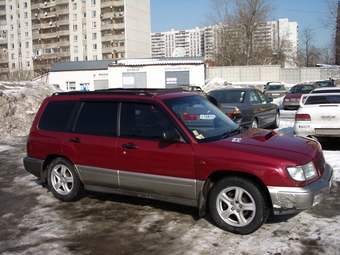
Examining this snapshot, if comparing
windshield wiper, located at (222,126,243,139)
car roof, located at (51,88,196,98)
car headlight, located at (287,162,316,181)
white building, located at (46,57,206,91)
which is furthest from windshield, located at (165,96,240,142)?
white building, located at (46,57,206,91)

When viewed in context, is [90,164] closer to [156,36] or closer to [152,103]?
[152,103]

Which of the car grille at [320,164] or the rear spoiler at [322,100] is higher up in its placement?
the rear spoiler at [322,100]

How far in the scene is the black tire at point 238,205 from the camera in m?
4.36

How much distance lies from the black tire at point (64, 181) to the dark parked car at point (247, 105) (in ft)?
19.1

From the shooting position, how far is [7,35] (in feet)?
302

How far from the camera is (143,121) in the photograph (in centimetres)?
524

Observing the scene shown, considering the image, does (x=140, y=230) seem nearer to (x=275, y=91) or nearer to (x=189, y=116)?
(x=189, y=116)

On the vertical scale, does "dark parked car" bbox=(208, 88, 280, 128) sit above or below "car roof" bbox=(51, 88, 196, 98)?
below

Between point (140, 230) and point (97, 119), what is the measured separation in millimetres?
1850

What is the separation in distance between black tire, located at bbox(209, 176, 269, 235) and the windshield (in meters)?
0.68

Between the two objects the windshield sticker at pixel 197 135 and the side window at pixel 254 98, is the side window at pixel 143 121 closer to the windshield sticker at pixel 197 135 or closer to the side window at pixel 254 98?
the windshield sticker at pixel 197 135

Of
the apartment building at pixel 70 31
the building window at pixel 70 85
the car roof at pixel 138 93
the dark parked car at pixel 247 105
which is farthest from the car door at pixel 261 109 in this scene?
the apartment building at pixel 70 31

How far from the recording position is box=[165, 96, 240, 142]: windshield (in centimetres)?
496

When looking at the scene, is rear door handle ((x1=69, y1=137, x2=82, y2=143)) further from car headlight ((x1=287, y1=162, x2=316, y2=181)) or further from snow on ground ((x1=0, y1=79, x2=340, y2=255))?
car headlight ((x1=287, y1=162, x2=316, y2=181))
